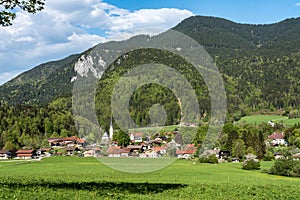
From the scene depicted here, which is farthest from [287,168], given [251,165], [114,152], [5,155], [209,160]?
[5,155]

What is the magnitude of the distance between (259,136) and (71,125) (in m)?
80.1

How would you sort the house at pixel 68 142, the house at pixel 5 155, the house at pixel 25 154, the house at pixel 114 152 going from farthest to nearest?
the house at pixel 68 142, the house at pixel 5 155, the house at pixel 25 154, the house at pixel 114 152

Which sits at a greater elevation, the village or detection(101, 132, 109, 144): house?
detection(101, 132, 109, 144): house

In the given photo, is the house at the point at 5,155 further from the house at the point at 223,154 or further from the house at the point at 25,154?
the house at the point at 223,154

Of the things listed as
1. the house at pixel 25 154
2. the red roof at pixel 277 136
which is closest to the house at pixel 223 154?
the red roof at pixel 277 136

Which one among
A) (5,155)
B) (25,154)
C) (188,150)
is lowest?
(5,155)

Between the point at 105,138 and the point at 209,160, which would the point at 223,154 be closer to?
the point at 209,160

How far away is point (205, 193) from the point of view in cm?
2252

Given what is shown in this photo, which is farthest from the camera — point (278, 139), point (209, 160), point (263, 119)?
point (263, 119)

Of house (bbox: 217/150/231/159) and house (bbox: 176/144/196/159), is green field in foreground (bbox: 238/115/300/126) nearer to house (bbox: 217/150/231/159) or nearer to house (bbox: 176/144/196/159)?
house (bbox: 217/150/231/159)

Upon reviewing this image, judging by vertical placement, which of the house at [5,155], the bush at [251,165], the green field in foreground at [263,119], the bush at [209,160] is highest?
the green field in foreground at [263,119]

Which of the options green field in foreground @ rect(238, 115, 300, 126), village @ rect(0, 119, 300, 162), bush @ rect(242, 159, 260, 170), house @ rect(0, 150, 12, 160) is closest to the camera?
bush @ rect(242, 159, 260, 170)

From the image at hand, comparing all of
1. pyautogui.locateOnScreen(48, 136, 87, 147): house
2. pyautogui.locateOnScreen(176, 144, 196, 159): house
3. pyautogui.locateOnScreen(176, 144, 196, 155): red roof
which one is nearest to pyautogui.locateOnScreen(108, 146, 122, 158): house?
pyautogui.locateOnScreen(176, 144, 196, 159): house

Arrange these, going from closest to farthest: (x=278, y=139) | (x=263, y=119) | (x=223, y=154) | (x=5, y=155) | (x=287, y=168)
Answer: (x=287, y=168), (x=223, y=154), (x=5, y=155), (x=278, y=139), (x=263, y=119)
